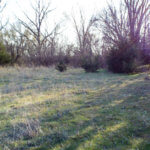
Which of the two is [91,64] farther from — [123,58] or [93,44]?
[93,44]

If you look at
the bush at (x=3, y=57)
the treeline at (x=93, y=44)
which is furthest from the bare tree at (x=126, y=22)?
the bush at (x=3, y=57)

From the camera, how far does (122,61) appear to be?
1391cm

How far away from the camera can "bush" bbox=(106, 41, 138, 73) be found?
13.6m

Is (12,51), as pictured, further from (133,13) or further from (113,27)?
(133,13)

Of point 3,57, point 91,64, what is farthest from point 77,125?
point 3,57

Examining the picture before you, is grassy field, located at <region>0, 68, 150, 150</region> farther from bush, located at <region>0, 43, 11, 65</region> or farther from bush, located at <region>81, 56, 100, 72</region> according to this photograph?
bush, located at <region>0, 43, 11, 65</region>

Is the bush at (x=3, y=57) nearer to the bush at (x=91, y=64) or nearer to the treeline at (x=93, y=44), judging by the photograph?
the treeline at (x=93, y=44)

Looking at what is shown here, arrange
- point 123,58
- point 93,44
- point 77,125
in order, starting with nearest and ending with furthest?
1. point 77,125
2. point 123,58
3. point 93,44

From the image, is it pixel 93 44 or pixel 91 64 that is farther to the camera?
pixel 93 44

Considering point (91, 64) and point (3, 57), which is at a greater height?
point (3, 57)

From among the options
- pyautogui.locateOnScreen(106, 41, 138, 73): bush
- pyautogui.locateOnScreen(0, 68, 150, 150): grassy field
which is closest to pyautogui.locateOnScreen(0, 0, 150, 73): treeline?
pyautogui.locateOnScreen(106, 41, 138, 73): bush

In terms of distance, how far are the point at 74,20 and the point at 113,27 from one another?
54.0ft

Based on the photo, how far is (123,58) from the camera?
45.7 ft

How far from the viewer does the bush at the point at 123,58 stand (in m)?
13.6
